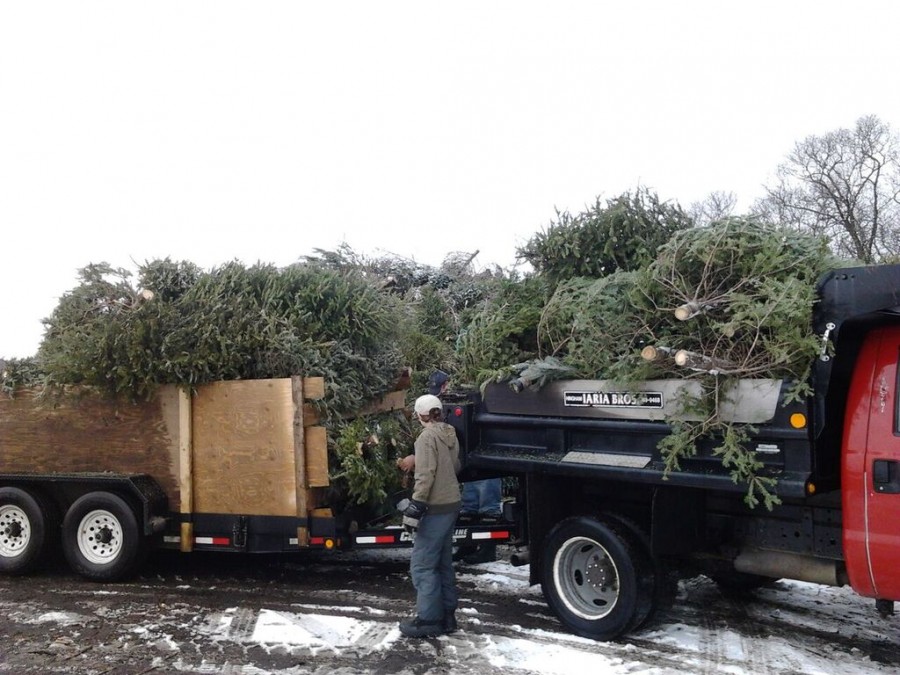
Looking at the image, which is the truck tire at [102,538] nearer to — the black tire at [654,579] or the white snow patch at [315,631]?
the white snow patch at [315,631]

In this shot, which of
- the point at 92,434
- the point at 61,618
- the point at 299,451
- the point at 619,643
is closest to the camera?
the point at 619,643

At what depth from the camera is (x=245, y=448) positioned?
686 cm

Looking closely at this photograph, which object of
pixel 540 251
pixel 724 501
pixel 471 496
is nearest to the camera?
pixel 724 501

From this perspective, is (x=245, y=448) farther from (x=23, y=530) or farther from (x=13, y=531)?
(x=13, y=531)

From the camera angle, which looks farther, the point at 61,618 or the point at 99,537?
the point at 99,537

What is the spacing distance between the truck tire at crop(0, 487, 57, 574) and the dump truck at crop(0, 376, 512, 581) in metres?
0.01

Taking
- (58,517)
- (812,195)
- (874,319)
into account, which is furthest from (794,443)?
(812,195)

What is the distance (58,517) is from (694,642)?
6009 millimetres

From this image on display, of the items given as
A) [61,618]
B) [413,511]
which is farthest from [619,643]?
[61,618]

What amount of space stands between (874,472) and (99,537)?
6.56m

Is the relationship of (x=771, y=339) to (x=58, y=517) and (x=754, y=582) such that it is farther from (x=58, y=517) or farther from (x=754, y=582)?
(x=58, y=517)

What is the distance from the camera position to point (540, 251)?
7117 mm

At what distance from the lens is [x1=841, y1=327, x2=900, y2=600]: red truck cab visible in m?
4.48

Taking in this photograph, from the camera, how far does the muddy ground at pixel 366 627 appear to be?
17.3 feet
